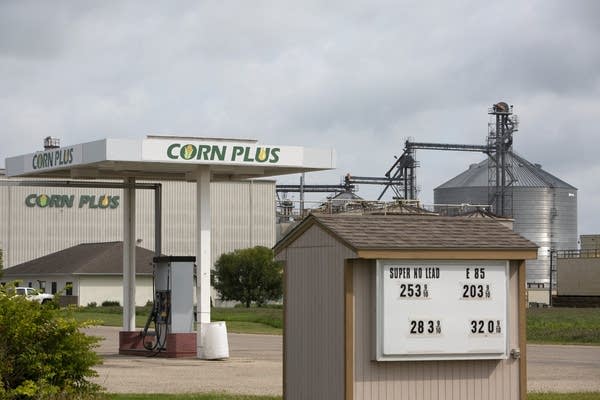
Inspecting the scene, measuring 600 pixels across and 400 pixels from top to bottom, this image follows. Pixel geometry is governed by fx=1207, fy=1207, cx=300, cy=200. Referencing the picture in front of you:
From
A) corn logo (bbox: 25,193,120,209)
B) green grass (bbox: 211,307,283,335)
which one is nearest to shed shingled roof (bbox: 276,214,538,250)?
green grass (bbox: 211,307,283,335)

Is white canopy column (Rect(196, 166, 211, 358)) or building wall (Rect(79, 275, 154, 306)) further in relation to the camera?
building wall (Rect(79, 275, 154, 306))

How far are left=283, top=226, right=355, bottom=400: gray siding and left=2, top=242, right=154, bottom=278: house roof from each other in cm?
7534

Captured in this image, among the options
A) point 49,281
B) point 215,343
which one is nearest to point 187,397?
point 215,343

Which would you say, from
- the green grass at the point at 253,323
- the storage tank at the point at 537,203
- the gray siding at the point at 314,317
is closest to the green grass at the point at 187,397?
the gray siding at the point at 314,317

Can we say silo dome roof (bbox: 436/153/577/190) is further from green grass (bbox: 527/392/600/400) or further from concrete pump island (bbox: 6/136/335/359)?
green grass (bbox: 527/392/600/400)

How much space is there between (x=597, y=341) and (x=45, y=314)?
30035mm

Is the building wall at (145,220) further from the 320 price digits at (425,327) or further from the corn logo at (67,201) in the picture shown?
the 320 price digits at (425,327)

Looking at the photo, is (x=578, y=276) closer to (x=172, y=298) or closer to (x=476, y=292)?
(x=172, y=298)

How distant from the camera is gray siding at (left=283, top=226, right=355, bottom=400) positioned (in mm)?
15023

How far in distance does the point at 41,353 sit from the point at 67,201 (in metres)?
82.9

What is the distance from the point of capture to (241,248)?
105m

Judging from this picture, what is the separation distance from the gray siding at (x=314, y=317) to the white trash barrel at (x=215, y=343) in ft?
47.9

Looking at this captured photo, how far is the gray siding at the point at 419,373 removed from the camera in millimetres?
14914

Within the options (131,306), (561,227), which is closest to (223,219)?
(561,227)
